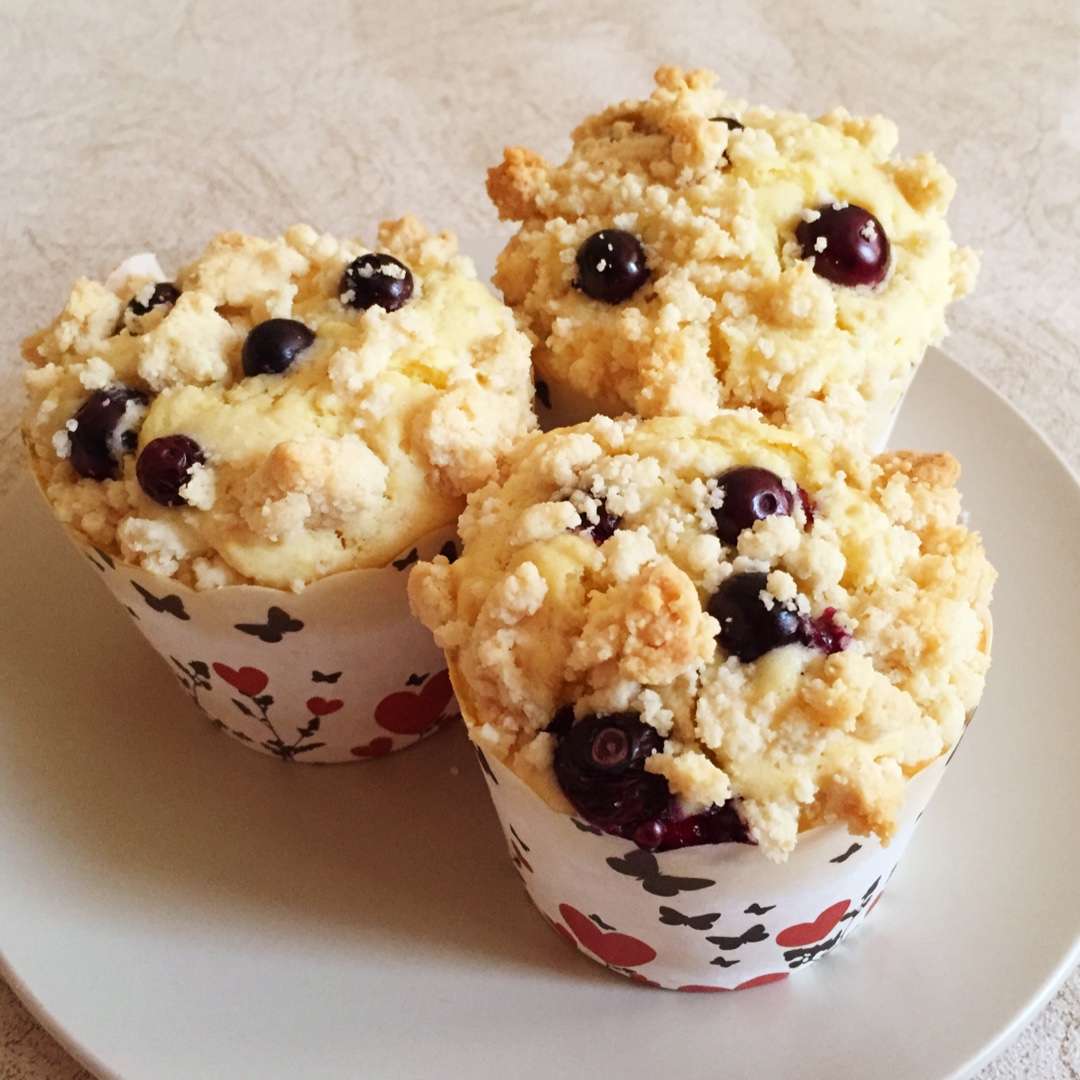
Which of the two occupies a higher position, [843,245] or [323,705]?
[843,245]

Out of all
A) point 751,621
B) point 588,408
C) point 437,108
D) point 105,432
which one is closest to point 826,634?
point 751,621

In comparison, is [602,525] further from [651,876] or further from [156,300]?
[156,300]

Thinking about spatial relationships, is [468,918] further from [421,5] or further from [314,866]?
[421,5]

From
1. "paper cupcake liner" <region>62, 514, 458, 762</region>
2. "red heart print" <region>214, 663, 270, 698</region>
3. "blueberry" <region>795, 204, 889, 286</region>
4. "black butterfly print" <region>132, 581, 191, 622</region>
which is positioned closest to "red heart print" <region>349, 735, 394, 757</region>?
"paper cupcake liner" <region>62, 514, 458, 762</region>

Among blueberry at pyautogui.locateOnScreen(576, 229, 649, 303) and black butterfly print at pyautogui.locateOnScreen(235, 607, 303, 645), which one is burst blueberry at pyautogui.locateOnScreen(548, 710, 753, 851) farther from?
blueberry at pyautogui.locateOnScreen(576, 229, 649, 303)

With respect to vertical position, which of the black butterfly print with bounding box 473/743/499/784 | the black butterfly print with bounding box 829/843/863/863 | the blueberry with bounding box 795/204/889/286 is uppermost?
the blueberry with bounding box 795/204/889/286

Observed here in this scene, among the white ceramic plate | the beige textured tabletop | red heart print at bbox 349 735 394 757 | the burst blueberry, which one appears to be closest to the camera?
the burst blueberry

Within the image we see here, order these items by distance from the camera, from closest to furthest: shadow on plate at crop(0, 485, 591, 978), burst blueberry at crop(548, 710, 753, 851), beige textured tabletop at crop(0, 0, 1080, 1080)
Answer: burst blueberry at crop(548, 710, 753, 851) → shadow on plate at crop(0, 485, 591, 978) → beige textured tabletop at crop(0, 0, 1080, 1080)
